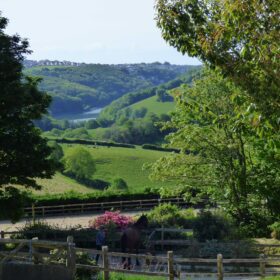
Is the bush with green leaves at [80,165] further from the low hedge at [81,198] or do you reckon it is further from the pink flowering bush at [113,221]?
the pink flowering bush at [113,221]

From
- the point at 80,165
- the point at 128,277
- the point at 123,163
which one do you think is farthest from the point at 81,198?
the point at 123,163

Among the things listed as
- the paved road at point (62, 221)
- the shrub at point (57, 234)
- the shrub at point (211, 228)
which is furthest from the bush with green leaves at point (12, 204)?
the paved road at point (62, 221)

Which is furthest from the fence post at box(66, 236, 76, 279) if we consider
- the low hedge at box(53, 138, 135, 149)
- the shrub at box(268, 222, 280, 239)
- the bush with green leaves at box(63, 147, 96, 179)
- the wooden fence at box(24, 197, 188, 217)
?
the low hedge at box(53, 138, 135, 149)

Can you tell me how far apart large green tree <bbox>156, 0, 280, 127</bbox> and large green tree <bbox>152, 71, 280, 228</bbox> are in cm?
1644

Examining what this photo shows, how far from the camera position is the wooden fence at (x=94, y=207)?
42.1m

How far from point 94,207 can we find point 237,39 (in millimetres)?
34896

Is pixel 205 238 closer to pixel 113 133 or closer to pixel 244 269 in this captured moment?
pixel 244 269

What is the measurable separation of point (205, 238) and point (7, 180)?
914cm

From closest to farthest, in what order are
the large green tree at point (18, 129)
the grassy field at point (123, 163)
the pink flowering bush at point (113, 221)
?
the large green tree at point (18, 129), the pink flowering bush at point (113, 221), the grassy field at point (123, 163)

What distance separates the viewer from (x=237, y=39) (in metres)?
10.3

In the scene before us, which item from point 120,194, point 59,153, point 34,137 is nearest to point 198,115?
A: point 34,137

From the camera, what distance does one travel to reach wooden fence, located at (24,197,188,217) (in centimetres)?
4209

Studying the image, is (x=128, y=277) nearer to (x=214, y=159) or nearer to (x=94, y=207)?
(x=214, y=159)

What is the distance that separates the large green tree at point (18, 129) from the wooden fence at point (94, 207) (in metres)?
16.8
